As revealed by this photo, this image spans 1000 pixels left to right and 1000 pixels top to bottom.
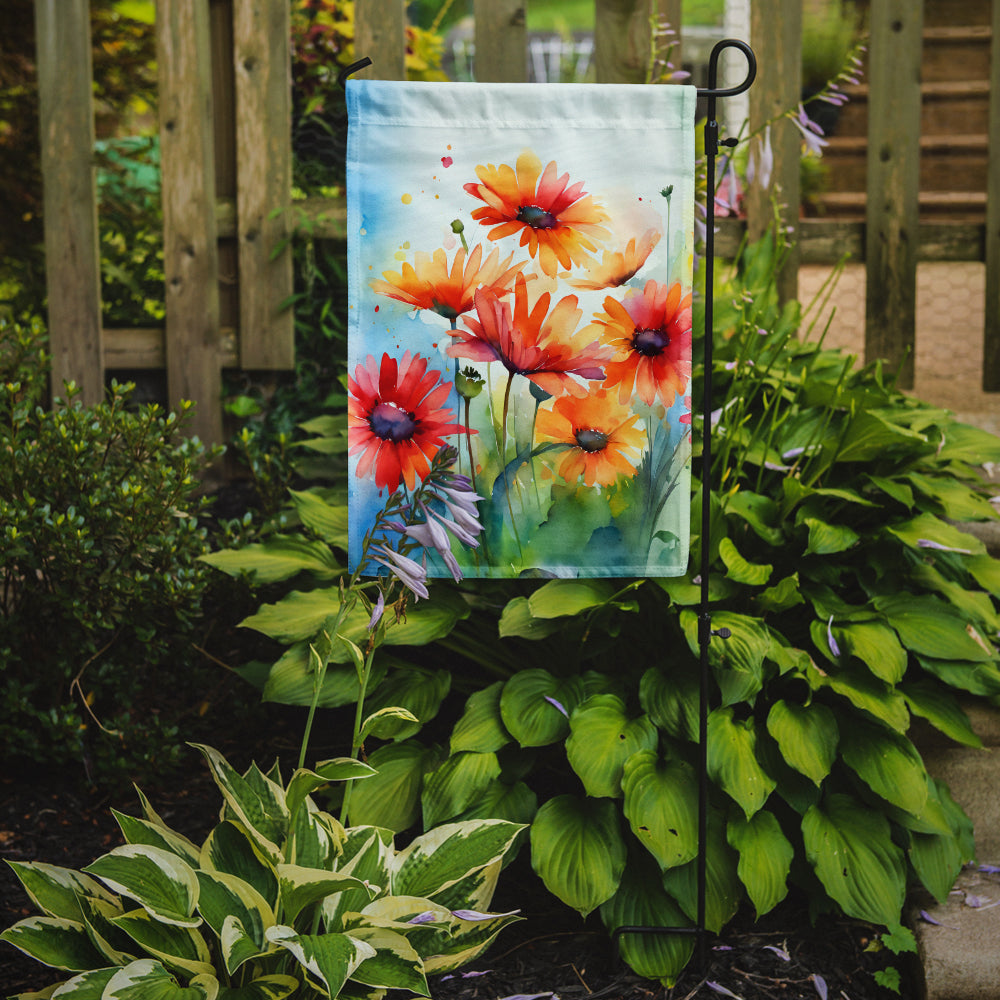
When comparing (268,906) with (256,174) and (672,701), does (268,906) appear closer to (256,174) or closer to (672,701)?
(672,701)

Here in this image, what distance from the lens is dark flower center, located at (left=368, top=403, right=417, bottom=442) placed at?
1.70 meters

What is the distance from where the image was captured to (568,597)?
1926 millimetres

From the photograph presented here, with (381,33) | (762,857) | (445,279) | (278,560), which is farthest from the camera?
(381,33)

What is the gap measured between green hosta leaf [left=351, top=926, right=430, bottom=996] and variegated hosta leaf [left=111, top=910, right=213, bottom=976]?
0.22 m

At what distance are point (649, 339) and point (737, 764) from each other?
2.53ft

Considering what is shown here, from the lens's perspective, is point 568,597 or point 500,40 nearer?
point 568,597

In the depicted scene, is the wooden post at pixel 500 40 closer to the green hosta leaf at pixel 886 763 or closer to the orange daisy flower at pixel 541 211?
the orange daisy flower at pixel 541 211

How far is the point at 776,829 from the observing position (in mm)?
1846

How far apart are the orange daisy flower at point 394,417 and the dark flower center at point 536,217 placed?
29cm

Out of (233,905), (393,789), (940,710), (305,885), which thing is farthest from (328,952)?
(940,710)

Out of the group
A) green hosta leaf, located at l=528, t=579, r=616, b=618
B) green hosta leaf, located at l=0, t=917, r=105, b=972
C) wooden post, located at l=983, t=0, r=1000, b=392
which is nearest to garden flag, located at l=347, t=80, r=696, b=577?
green hosta leaf, located at l=528, t=579, r=616, b=618

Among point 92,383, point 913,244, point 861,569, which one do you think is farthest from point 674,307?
point 92,383

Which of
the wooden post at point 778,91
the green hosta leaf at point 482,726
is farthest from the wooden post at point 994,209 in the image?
the green hosta leaf at point 482,726

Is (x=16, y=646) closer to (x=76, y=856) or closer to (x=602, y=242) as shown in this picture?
(x=76, y=856)
